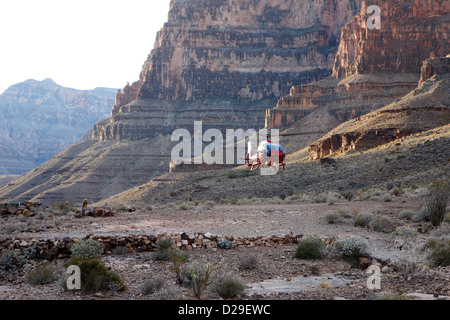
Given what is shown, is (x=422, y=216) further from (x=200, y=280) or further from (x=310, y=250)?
(x=200, y=280)

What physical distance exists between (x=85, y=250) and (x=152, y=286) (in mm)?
3643

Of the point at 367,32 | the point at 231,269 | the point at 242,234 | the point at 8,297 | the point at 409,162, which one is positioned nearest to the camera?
the point at 8,297

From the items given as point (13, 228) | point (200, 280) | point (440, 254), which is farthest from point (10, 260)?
point (440, 254)

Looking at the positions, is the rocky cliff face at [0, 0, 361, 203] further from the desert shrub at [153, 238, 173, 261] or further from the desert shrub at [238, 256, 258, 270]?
the desert shrub at [238, 256, 258, 270]

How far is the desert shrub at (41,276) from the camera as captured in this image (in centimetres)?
1153

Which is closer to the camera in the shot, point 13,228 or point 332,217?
point 13,228

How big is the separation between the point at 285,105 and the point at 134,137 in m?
60.6

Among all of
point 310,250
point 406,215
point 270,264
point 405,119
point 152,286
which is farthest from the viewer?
point 405,119

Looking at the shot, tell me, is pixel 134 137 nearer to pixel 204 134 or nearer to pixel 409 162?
pixel 204 134

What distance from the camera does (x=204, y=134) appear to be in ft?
508

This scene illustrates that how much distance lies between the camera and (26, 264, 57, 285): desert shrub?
1153 cm

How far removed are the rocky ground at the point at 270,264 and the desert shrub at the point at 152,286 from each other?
121 millimetres

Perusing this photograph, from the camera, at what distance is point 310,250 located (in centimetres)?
1409
